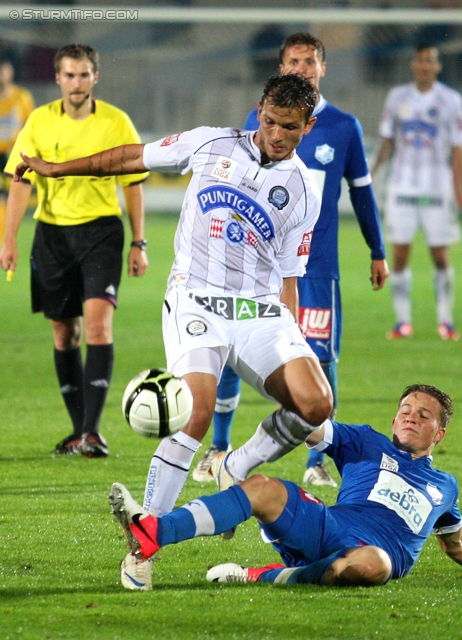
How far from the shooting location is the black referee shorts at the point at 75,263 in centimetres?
655

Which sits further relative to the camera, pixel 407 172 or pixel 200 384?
pixel 407 172

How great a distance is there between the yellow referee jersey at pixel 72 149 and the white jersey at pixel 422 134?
5851 millimetres

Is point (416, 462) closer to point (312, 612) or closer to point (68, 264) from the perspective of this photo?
point (312, 612)

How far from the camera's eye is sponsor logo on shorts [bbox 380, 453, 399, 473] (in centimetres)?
441

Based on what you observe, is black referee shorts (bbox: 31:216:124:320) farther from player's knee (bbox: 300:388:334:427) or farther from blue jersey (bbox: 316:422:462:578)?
player's knee (bbox: 300:388:334:427)

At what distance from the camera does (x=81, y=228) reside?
6609 millimetres

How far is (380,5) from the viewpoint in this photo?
89.3 ft

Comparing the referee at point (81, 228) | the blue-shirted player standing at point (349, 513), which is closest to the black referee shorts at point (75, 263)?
the referee at point (81, 228)

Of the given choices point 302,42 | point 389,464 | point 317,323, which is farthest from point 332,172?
point 389,464

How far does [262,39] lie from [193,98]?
221 centimetres

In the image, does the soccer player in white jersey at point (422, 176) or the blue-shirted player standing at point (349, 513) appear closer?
the blue-shirted player standing at point (349, 513)

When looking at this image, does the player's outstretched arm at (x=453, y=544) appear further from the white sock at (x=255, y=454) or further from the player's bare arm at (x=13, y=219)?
the player's bare arm at (x=13, y=219)

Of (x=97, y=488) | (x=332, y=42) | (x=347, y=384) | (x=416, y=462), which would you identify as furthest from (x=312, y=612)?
(x=332, y=42)

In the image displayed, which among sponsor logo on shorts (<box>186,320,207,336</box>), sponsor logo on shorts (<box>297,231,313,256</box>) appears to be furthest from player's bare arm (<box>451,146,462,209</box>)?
sponsor logo on shorts (<box>186,320,207,336</box>)
